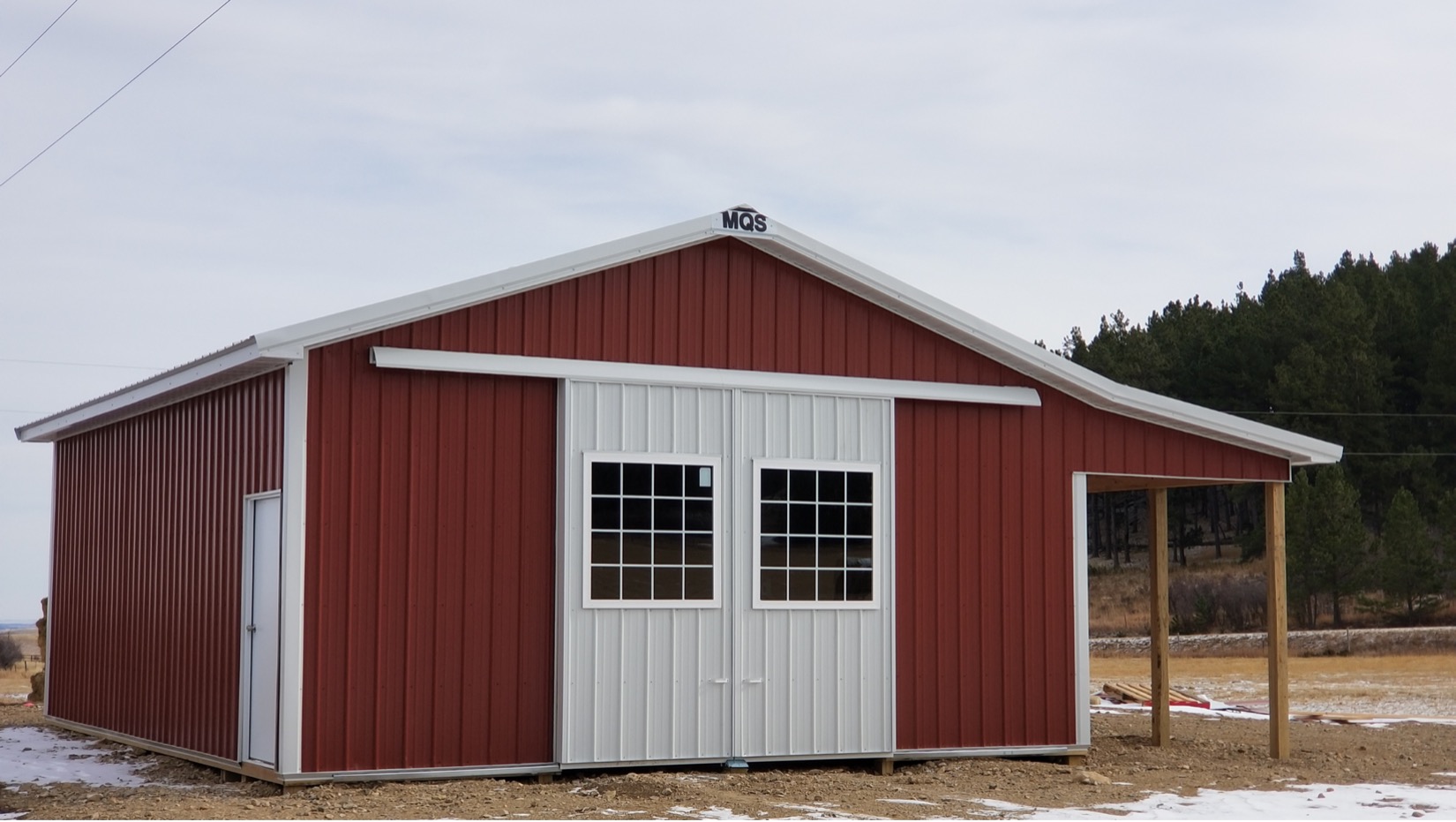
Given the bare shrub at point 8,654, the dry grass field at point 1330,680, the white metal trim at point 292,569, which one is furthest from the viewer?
the bare shrub at point 8,654

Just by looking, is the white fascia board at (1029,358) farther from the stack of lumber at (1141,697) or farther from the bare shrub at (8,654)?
the bare shrub at (8,654)

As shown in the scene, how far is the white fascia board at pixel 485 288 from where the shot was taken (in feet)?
35.6

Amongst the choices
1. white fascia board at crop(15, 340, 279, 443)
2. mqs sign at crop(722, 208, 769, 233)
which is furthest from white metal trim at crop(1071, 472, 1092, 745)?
white fascia board at crop(15, 340, 279, 443)

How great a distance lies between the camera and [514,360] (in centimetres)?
1168

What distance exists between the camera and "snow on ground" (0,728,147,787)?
12.0 metres

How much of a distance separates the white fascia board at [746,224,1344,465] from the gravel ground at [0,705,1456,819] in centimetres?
282

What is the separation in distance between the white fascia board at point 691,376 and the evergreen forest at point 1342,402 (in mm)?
25092

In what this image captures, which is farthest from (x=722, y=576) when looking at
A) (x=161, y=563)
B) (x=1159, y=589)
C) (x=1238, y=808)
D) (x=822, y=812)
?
(x=1159, y=589)

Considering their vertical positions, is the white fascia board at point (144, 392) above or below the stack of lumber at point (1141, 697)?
above

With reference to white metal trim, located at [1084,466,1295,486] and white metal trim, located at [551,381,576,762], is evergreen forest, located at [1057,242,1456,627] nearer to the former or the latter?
white metal trim, located at [1084,466,1295,486]

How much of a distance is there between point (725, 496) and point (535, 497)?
1472mm

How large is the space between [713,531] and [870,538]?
1399 millimetres

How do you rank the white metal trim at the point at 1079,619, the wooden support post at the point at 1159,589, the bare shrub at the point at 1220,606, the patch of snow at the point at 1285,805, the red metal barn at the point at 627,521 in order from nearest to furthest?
1. the patch of snow at the point at 1285,805
2. the red metal barn at the point at 627,521
3. the white metal trim at the point at 1079,619
4. the wooden support post at the point at 1159,589
5. the bare shrub at the point at 1220,606

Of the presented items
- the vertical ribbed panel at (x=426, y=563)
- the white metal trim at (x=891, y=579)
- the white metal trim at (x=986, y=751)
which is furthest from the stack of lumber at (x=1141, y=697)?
the vertical ribbed panel at (x=426, y=563)
